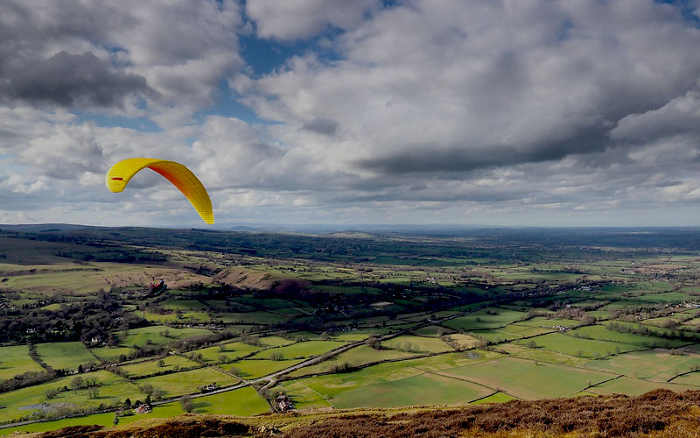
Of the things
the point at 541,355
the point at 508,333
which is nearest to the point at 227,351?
the point at 541,355

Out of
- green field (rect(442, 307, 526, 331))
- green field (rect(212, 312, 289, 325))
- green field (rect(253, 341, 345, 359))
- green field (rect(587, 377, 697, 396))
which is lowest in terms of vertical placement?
green field (rect(212, 312, 289, 325))

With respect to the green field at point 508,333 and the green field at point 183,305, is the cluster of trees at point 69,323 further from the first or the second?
the green field at point 508,333

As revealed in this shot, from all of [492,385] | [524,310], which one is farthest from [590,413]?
[524,310]

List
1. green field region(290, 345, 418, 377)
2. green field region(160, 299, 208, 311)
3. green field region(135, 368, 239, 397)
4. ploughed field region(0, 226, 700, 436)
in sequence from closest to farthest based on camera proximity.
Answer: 1. ploughed field region(0, 226, 700, 436)
2. green field region(135, 368, 239, 397)
3. green field region(290, 345, 418, 377)
4. green field region(160, 299, 208, 311)

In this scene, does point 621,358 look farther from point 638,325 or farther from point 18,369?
point 18,369

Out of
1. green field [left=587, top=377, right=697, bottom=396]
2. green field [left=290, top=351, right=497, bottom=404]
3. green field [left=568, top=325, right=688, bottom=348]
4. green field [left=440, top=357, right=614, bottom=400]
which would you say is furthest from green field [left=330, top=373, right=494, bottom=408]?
green field [left=568, top=325, right=688, bottom=348]

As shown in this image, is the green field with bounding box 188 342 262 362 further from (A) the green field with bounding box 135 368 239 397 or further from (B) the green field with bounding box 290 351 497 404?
(B) the green field with bounding box 290 351 497 404
